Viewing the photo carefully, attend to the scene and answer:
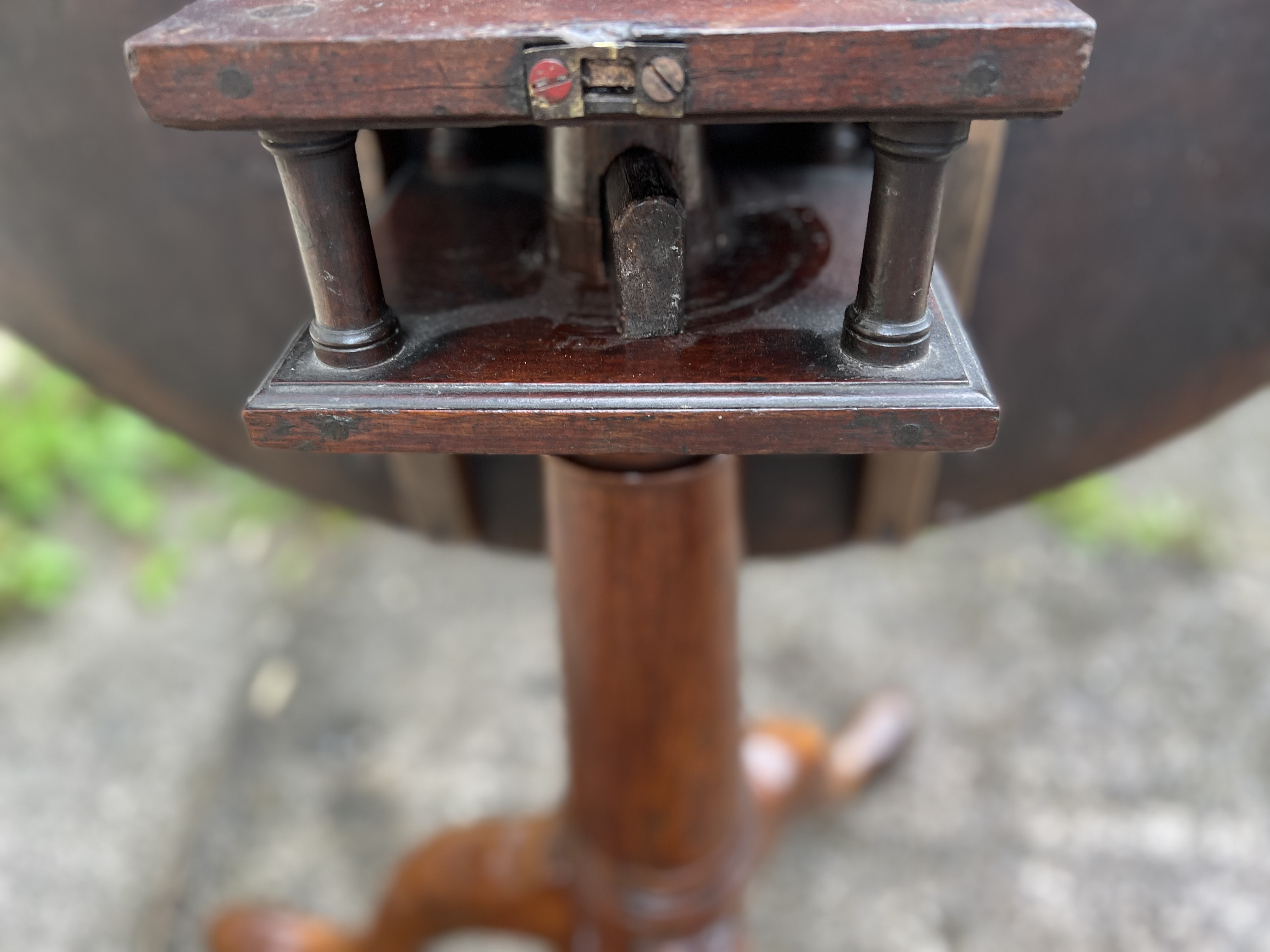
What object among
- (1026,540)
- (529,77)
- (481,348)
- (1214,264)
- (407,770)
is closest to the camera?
(529,77)

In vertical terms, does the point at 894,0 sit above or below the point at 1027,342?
above

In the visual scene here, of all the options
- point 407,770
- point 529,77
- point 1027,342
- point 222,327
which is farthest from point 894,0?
point 407,770

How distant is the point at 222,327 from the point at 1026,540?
1.23m

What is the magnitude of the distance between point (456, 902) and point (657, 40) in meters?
0.88

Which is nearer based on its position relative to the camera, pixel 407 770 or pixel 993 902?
pixel 993 902

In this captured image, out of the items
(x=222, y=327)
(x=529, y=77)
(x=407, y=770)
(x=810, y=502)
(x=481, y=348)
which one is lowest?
(x=407, y=770)

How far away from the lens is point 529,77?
0.39 metres

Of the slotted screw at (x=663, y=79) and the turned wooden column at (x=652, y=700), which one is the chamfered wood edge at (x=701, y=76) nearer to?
the slotted screw at (x=663, y=79)

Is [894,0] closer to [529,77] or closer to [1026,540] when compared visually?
[529,77]

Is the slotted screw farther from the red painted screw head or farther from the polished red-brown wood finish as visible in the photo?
the polished red-brown wood finish

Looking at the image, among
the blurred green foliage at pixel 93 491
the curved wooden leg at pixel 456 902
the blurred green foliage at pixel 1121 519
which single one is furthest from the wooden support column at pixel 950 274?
the blurred green foliage at pixel 93 491

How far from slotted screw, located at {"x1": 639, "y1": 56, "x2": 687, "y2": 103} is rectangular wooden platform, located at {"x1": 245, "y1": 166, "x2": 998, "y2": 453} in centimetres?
13

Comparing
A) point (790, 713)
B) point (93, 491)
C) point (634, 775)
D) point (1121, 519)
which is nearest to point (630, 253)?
point (634, 775)

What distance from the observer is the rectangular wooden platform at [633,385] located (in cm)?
46
